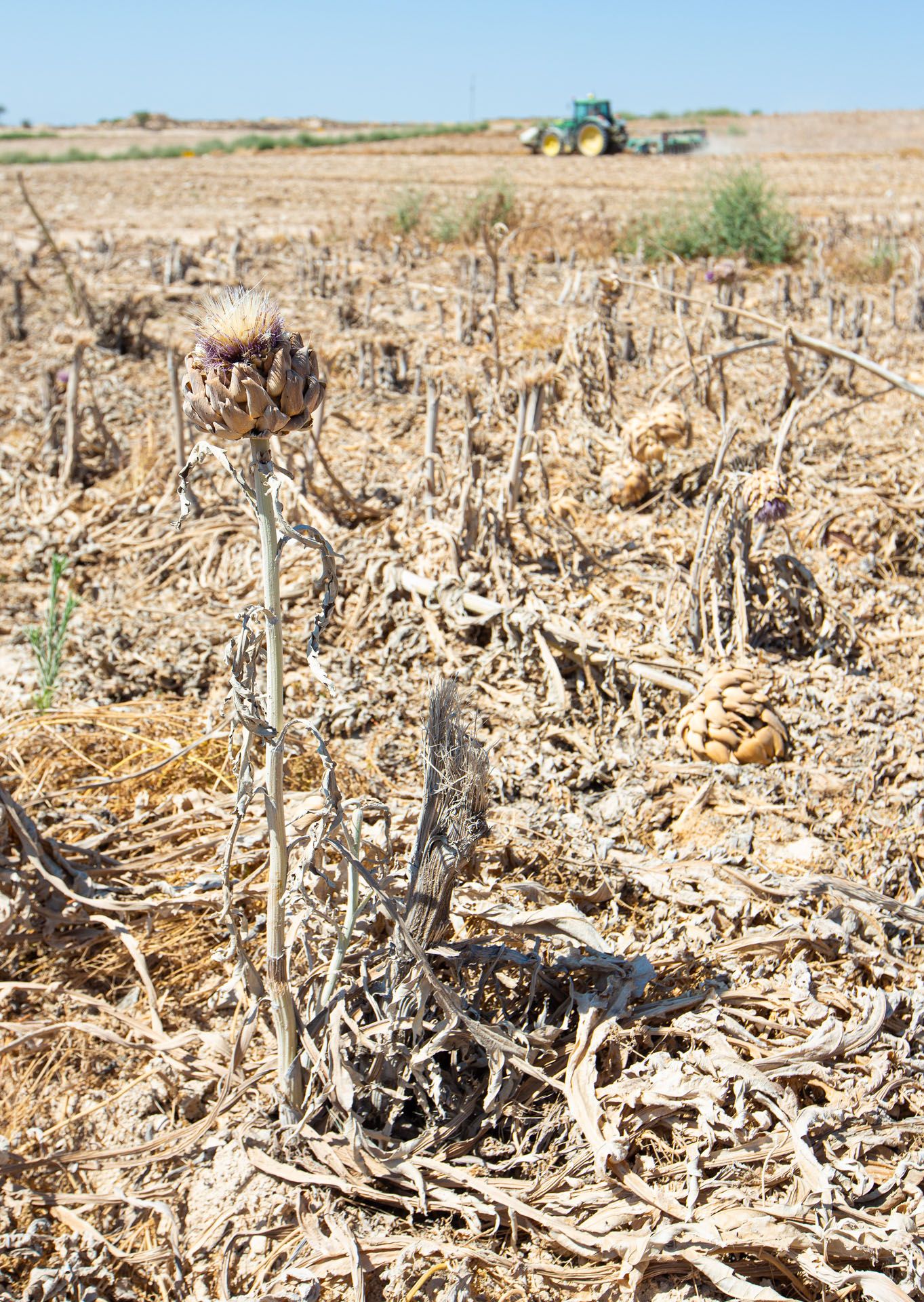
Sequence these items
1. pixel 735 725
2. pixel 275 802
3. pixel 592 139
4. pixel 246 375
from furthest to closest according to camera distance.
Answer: pixel 592 139
pixel 735 725
pixel 275 802
pixel 246 375

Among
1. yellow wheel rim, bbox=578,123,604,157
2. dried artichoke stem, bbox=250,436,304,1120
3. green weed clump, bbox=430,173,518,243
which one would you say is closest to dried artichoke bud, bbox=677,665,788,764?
dried artichoke stem, bbox=250,436,304,1120

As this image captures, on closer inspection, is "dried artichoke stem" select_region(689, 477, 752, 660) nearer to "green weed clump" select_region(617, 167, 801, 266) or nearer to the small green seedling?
the small green seedling

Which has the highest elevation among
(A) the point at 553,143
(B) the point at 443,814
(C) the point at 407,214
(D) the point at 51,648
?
(A) the point at 553,143

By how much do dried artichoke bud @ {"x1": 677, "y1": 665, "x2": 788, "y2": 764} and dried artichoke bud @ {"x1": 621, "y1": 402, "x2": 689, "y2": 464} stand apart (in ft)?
5.65

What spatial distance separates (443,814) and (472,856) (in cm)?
17

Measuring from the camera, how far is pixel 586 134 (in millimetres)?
25734

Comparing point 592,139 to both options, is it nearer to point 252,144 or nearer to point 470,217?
point 252,144

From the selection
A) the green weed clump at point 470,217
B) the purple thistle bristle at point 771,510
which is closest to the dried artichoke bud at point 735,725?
the purple thistle bristle at point 771,510

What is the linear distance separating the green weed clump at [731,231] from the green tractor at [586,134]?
1760 centimetres

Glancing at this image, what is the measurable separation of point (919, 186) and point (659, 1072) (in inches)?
671

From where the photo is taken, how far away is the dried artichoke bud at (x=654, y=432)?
4.38 meters

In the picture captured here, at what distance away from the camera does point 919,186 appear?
50.7ft

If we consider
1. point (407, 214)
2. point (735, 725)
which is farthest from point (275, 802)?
point (407, 214)

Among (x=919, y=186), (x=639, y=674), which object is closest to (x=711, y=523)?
(x=639, y=674)
